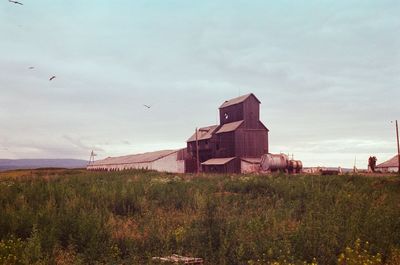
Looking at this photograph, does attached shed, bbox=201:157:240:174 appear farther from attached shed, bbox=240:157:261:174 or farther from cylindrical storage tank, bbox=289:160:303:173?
cylindrical storage tank, bbox=289:160:303:173

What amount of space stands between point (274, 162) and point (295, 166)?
3690 millimetres

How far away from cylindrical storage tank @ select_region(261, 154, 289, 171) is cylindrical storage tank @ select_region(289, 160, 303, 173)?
0.86 metres

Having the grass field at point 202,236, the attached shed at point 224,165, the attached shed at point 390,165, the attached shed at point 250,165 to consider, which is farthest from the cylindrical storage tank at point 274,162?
the grass field at point 202,236

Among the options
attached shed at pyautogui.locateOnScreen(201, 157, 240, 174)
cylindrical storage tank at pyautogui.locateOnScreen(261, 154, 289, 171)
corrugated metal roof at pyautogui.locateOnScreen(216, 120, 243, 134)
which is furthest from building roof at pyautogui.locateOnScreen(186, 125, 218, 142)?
cylindrical storage tank at pyautogui.locateOnScreen(261, 154, 289, 171)

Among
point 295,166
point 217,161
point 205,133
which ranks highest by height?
point 205,133

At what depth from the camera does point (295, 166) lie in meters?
48.2

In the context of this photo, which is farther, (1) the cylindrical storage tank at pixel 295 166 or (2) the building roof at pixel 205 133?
(2) the building roof at pixel 205 133

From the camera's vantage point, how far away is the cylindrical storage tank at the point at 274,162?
46.3 metres

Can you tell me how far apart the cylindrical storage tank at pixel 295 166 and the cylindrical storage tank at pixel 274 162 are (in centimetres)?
86

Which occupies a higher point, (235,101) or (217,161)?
(235,101)

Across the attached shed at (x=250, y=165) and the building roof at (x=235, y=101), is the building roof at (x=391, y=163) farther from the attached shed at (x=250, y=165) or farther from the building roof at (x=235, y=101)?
the building roof at (x=235, y=101)

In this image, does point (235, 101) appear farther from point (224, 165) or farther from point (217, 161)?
point (224, 165)

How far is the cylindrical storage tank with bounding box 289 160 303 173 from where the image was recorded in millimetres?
48116

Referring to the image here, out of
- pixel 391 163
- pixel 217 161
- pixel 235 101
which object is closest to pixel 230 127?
pixel 235 101
